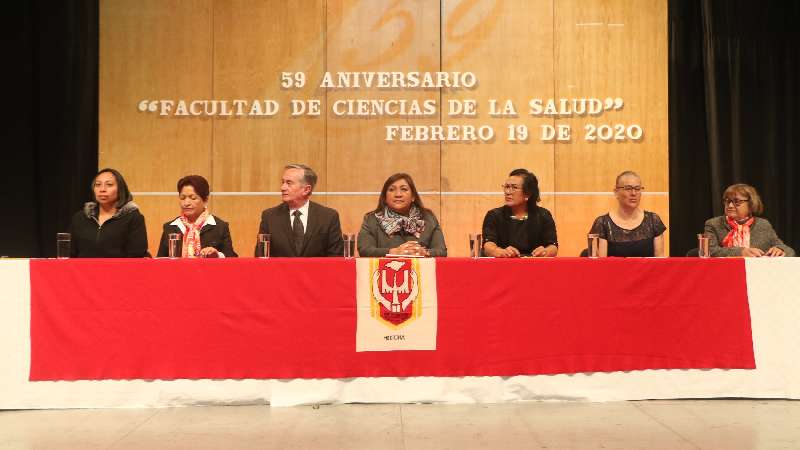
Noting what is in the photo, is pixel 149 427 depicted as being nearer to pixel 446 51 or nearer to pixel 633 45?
pixel 446 51

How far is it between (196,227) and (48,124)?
214cm

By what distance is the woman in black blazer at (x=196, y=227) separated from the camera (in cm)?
A: 458

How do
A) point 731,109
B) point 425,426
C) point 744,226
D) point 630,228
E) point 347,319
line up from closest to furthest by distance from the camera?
point 425,426, point 347,319, point 744,226, point 630,228, point 731,109

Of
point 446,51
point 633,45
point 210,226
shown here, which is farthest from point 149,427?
point 633,45

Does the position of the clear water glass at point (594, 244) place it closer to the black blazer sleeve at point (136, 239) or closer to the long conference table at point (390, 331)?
the long conference table at point (390, 331)

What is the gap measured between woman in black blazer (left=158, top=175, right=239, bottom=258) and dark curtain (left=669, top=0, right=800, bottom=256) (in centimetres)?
328

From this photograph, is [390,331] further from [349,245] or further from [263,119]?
[263,119]

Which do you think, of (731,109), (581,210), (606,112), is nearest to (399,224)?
(581,210)

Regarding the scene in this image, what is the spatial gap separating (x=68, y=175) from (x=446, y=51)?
110 inches

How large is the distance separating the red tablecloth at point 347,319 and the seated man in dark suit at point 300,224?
925mm

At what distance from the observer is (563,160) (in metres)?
6.16

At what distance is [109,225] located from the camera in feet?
14.9

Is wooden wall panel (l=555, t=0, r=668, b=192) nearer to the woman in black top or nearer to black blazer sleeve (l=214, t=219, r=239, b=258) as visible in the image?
black blazer sleeve (l=214, t=219, r=239, b=258)

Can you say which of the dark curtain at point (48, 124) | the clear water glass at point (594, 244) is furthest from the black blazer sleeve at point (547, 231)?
the dark curtain at point (48, 124)
